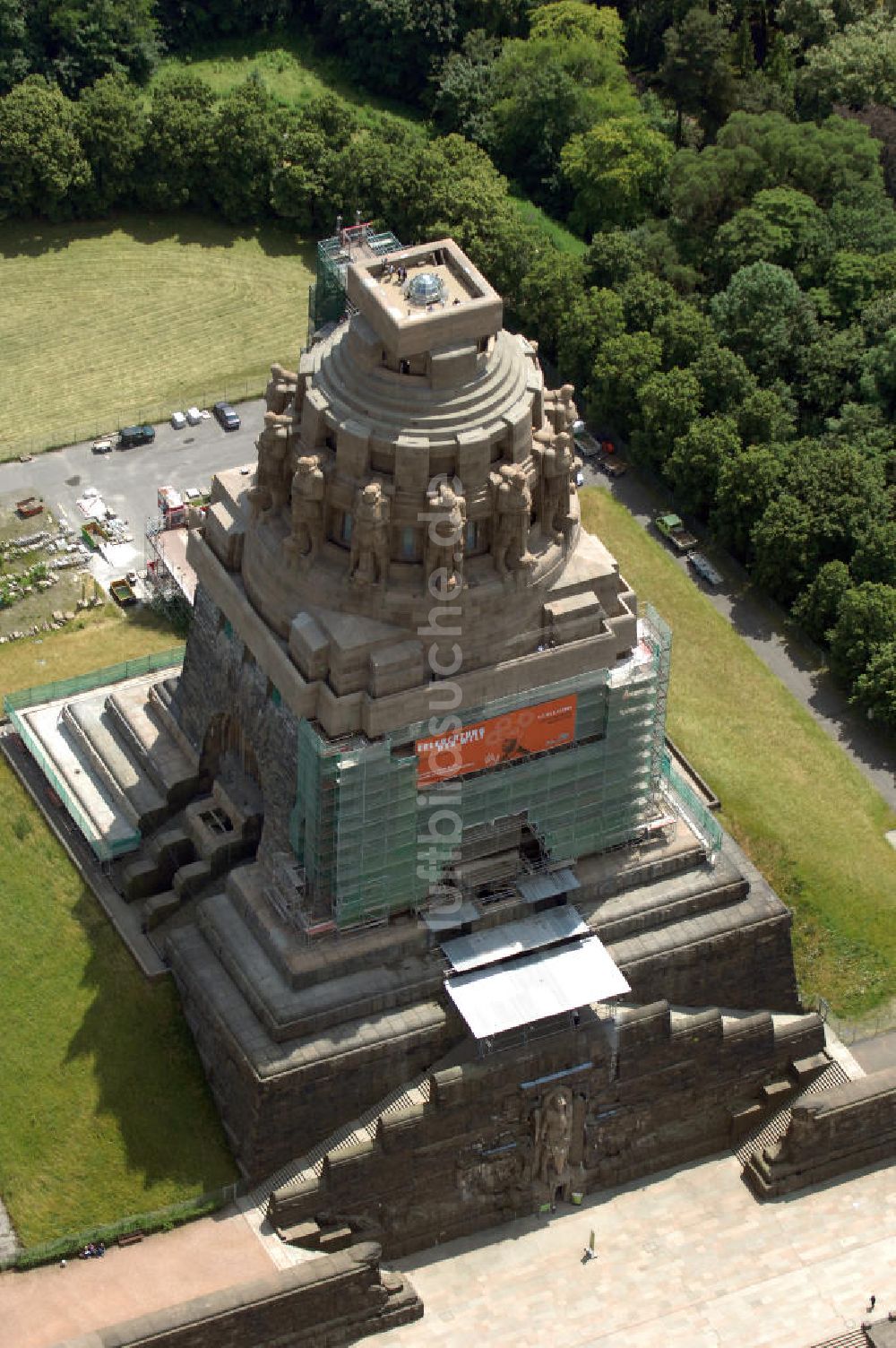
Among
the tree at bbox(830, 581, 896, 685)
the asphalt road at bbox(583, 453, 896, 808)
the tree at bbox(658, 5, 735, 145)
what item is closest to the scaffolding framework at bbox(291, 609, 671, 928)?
the asphalt road at bbox(583, 453, 896, 808)

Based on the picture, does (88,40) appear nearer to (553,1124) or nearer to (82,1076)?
(82,1076)

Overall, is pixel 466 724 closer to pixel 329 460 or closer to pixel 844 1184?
pixel 329 460

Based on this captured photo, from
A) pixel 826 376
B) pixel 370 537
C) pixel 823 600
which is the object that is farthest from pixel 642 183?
pixel 370 537

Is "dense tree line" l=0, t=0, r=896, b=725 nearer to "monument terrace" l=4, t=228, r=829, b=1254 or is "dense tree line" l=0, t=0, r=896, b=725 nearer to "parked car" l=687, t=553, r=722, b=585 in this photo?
"parked car" l=687, t=553, r=722, b=585

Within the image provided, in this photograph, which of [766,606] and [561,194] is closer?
[766,606]

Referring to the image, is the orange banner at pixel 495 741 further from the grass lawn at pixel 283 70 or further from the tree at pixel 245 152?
the grass lawn at pixel 283 70

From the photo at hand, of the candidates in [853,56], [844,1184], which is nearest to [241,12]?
[853,56]

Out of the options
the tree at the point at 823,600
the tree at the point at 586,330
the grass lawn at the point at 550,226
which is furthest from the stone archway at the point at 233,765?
the grass lawn at the point at 550,226
